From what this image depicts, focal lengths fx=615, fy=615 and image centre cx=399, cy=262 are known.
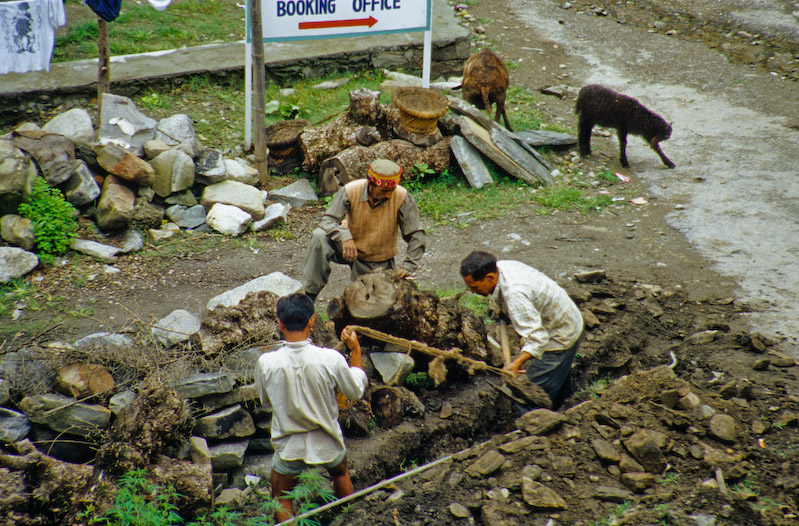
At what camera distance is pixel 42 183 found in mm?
6336

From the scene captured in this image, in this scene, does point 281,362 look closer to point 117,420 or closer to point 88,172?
point 117,420

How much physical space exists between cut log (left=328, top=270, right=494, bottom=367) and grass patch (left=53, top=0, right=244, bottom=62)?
8.08 metres

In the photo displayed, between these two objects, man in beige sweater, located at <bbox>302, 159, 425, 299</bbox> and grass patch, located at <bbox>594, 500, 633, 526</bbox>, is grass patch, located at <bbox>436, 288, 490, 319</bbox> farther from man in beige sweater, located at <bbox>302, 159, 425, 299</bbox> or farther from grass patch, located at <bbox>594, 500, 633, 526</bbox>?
grass patch, located at <bbox>594, 500, 633, 526</bbox>

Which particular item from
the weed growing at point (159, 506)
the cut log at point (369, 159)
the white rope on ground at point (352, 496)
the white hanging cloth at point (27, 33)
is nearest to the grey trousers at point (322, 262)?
the white rope on ground at point (352, 496)

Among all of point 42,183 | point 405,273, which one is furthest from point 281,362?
point 42,183

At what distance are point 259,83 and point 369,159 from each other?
164cm

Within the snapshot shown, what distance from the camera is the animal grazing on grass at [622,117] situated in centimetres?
820

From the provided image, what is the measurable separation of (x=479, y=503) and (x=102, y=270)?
15.4 ft

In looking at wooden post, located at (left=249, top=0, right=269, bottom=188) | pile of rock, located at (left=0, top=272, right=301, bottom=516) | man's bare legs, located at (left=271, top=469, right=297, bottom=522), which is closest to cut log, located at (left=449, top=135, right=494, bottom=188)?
wooden post, located at (left=249, top=0, right=269, bottom=188)

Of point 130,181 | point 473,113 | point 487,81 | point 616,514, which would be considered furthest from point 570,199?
point 130,181

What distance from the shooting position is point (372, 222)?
4.96 meters

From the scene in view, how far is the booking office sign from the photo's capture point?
7965 mm

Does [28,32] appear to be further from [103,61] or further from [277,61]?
[277,61]

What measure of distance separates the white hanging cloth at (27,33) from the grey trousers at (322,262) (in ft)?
18.6
